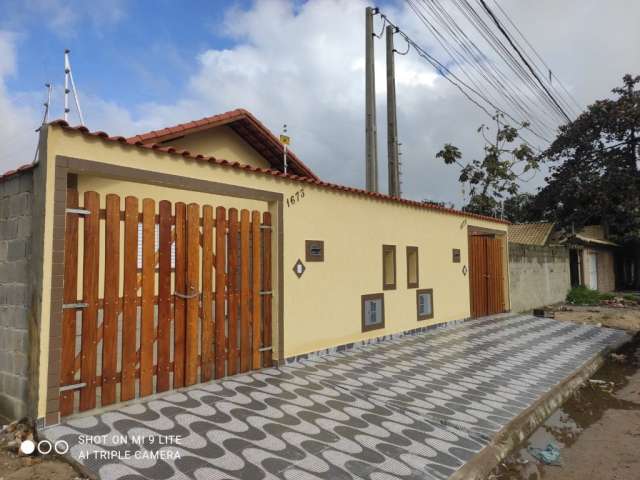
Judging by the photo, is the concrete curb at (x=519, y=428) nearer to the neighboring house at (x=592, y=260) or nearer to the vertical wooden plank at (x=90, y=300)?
the vertical wooden plank at (x=90, y=300)

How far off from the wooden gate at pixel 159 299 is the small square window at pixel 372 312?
2226mm

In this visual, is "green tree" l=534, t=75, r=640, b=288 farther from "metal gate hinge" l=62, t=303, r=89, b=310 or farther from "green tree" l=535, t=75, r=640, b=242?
"metal gate hinge" l=62, t=303, r=89, b=310

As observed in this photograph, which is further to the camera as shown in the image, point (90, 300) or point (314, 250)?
point (314, 250)

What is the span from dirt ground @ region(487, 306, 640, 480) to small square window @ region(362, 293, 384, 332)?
3.15m

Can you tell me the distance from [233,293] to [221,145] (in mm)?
5401

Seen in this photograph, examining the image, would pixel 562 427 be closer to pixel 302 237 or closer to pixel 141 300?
pixel 302 237

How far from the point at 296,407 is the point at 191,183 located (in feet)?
8.89

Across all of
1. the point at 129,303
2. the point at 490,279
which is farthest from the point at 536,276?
the point at 129,303

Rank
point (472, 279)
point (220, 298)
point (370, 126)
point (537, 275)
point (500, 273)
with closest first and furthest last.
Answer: point (220, 298) < point (472, 279) < point (370, 126) < point (500, 273) < point (537, 275)

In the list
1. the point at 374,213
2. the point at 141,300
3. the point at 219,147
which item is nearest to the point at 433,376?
the point at 374,213

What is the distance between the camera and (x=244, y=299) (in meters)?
5.34

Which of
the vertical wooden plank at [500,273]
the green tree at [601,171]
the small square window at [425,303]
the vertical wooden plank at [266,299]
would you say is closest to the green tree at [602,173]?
the green tree at [601,171]

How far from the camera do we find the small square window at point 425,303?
350 inches

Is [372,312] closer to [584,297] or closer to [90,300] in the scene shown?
[90,300]
